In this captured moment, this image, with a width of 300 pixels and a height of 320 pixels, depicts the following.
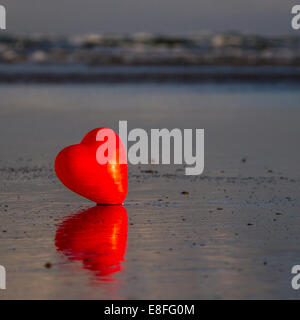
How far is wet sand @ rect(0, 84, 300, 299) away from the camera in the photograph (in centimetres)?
844

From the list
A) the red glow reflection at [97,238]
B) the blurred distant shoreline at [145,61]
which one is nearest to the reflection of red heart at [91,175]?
the red glow reflection at [97,238]

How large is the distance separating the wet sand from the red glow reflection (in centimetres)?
1

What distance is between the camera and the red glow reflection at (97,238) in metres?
9.20

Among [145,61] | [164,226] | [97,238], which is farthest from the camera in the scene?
[145,61]

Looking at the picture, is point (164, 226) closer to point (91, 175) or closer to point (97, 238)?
point (97, 238)

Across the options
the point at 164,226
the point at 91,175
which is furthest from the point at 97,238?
the point at 91,175

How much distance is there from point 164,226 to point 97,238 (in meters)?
0.99

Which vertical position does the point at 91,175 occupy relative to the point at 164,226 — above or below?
above

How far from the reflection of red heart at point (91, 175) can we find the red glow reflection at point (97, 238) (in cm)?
19

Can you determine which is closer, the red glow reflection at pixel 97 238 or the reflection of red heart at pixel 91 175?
the red glow reflection at pixel 97 238

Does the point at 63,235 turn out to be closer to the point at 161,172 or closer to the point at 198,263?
the point at 198,263

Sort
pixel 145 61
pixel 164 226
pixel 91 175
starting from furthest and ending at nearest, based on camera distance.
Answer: pixel 145 61 → pixel 91 175 → pixel 164 226

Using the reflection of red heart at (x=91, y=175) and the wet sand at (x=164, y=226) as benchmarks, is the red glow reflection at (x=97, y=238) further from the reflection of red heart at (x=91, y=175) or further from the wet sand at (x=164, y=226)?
the reflection of red heart at (x=91, y=175)

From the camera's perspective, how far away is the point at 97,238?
34.1 ft
